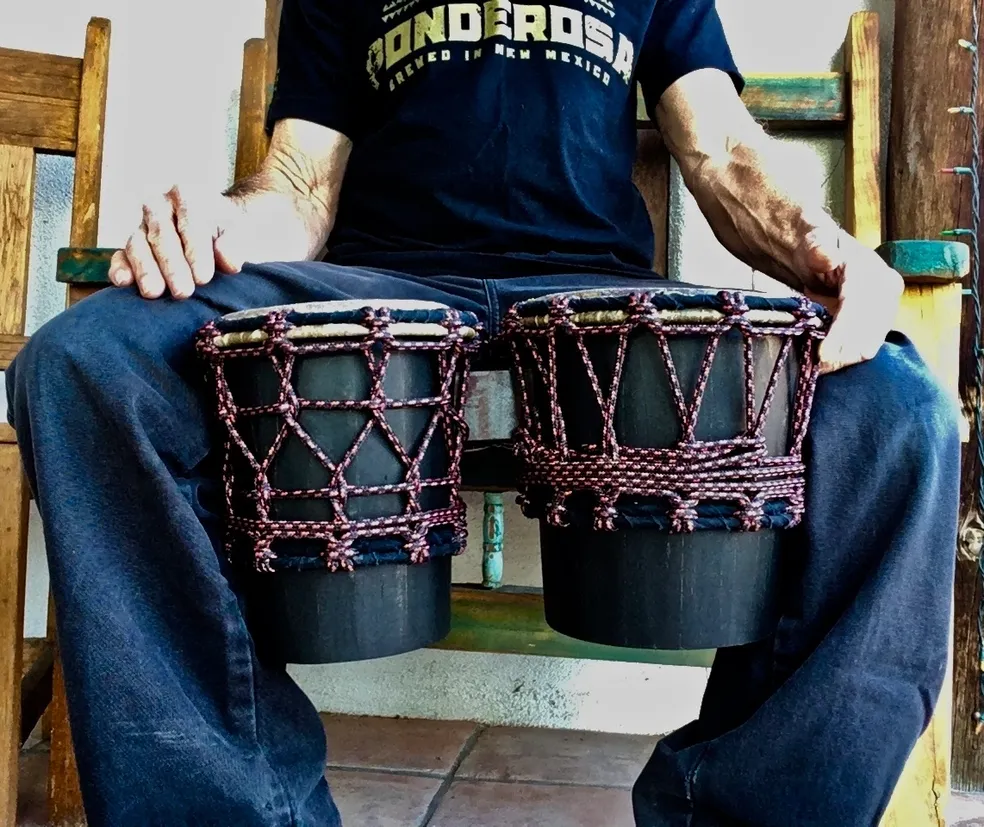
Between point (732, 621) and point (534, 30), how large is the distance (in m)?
0.82

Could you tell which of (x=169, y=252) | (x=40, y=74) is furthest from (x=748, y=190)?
(x=40, y=74)

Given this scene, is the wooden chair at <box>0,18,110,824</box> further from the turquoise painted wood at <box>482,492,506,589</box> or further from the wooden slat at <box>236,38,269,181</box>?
the turquoise painted wood at <box>482,492,506,589</box>

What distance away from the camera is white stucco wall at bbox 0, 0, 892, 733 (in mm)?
1618


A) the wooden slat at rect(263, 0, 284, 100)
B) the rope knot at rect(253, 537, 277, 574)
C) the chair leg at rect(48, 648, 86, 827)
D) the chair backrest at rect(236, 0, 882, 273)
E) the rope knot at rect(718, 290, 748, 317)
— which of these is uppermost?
the wooden slat at rect(263, 0, 284, 100)

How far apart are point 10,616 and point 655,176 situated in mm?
1168

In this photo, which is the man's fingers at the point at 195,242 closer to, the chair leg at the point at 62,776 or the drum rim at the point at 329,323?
the drum rim at the point at 329,323

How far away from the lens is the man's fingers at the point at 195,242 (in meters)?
0.86

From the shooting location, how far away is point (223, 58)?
5.65 ft

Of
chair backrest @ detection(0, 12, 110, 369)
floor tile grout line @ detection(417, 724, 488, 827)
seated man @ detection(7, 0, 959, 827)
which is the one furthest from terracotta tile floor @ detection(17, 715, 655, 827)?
chair backrest @ detection(0, 12, 110, 369)

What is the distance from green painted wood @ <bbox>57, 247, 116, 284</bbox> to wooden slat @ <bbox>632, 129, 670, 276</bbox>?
848mm

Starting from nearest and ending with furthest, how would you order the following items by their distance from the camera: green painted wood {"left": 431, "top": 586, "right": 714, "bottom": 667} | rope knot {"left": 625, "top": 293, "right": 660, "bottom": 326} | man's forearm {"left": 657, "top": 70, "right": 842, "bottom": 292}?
rope knot {"left": 625, "top": 293, "right": 660, "bottom": 326}, man's forearm {"left": 657, "top": 70, "right": 842, "bottom": 292}, green painted wood {"left": 431, "top": 586, "right": 714, "bottom": 667}

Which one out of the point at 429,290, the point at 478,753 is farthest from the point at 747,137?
the point at 478,753

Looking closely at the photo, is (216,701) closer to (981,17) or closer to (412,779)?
(412,779)

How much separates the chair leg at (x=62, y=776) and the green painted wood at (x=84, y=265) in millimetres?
536
